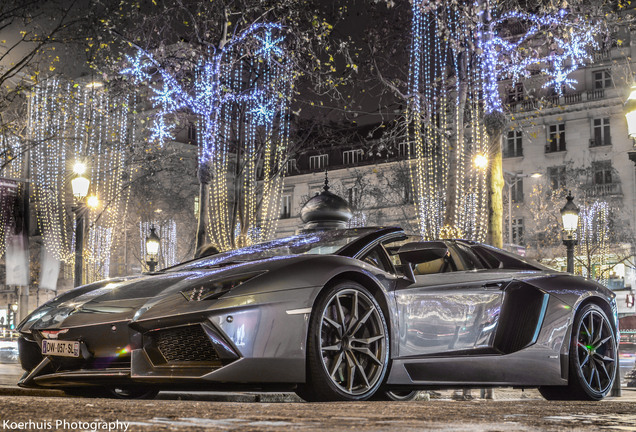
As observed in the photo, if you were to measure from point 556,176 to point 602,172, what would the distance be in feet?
9.86

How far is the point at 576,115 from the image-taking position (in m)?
54.2

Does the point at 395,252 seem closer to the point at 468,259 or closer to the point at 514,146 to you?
the point at 468,259

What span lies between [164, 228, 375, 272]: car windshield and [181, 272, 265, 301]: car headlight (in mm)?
753

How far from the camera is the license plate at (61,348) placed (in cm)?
534

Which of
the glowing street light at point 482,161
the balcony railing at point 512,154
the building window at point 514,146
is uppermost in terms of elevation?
the building window at point 514,146

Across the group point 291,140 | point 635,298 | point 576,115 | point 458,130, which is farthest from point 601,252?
point 458,130

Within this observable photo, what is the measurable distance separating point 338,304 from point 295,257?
44 cm

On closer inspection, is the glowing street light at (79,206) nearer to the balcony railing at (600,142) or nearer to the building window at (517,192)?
the building window at (517,192)

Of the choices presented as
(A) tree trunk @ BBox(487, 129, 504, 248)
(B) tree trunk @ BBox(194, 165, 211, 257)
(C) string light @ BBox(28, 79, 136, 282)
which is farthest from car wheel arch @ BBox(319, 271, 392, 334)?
(C) string light @ BBox(28, 79, 136, 282)

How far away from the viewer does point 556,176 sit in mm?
53250

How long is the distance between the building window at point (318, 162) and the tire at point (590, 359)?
189ft

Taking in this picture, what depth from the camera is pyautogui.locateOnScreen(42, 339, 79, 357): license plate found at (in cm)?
534

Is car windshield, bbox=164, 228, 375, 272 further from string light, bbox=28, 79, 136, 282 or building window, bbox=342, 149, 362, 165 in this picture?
building window, bbox=342, 149, 362, 165

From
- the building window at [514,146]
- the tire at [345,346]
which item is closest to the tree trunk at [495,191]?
the tire at [345,346]
